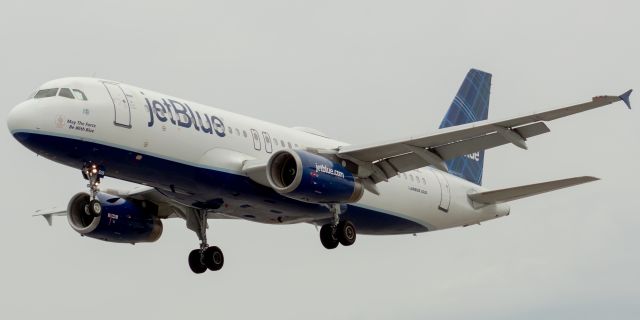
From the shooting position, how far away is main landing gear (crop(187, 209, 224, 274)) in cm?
4981

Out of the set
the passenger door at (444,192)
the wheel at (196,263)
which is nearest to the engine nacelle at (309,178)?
the wheel at (196,263)

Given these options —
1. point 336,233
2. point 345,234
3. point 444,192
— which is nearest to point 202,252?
point 336,233

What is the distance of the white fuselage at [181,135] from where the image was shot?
42.0 m

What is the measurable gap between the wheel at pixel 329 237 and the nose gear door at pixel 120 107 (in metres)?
8.23

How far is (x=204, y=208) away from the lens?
158 ft

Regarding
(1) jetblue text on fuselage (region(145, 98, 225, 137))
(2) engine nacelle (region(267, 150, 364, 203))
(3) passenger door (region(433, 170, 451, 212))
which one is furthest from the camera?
(3) passenger door (region(433, 170, 451, 212))

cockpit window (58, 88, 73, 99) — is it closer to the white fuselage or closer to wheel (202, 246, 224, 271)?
the white fuselage

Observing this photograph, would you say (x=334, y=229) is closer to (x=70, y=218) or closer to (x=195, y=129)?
(x=195, y=129)

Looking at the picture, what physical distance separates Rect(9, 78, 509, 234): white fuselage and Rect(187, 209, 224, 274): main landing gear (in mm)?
1853

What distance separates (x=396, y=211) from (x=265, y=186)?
21.6ft

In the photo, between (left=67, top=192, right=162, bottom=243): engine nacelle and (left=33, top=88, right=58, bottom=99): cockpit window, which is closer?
(left=33, top=88, right=58, bottom=99): cockpit window

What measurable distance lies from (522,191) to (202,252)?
11576 millimetres

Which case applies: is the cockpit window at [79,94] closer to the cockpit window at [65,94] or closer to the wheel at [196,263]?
the cockpit window at [65,94]

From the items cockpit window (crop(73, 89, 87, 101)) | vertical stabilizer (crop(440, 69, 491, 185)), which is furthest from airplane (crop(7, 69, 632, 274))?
vertical stabilizer (crop(440, 69, 491, 185))
